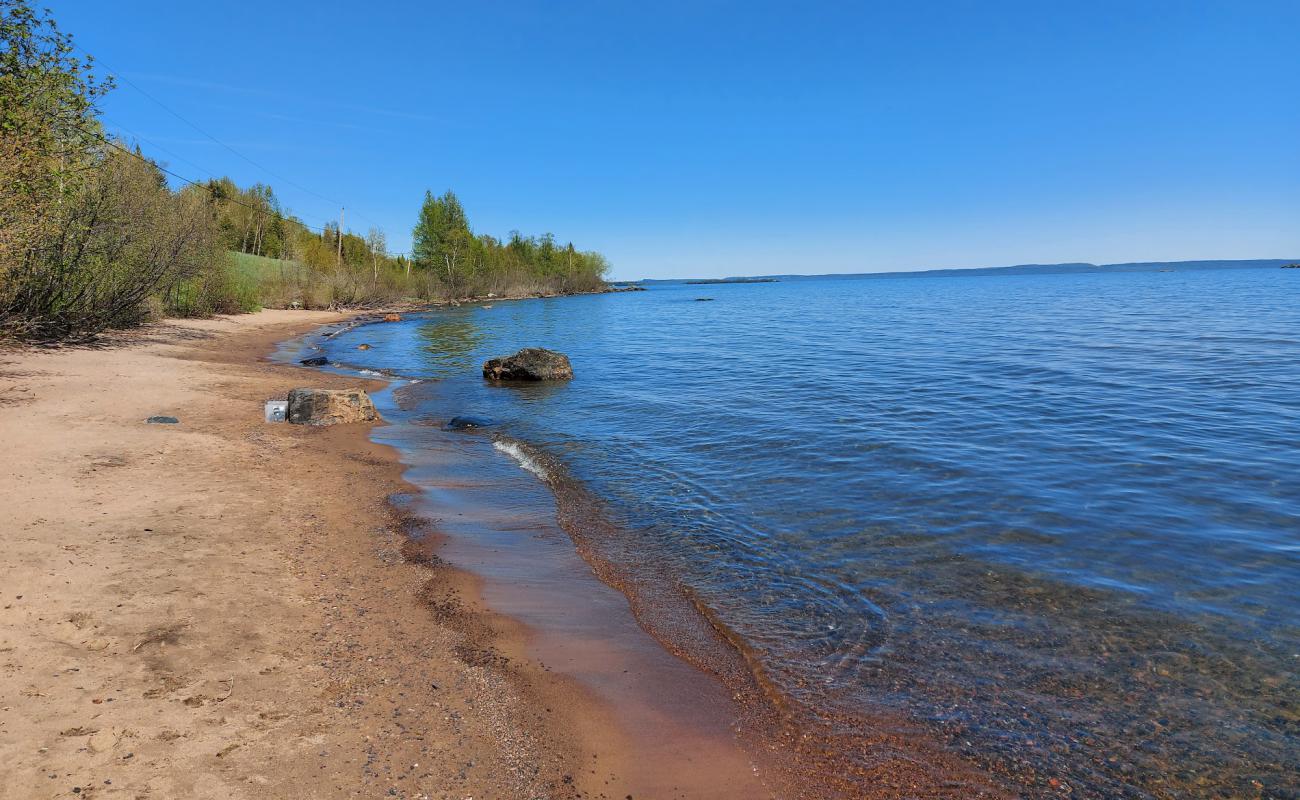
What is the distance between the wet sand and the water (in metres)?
2.19

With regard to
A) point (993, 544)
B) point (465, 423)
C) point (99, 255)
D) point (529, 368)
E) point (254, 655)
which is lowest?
point (993, 544)

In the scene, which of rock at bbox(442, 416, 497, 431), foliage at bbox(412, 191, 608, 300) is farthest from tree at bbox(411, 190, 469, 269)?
rock at bbox(442, 416, 497, 431)

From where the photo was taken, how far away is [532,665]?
17.6ft

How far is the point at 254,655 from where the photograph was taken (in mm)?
4902

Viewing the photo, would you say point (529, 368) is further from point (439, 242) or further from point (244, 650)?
point (439, 242)

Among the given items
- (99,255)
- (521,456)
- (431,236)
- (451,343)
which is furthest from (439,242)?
(521,456)

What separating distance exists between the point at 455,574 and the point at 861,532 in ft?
17.6

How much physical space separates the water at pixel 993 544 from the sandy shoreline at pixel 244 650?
2.28 meters

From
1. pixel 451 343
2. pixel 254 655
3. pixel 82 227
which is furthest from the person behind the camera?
pixel 451 343

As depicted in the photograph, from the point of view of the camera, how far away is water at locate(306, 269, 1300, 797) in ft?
16.2

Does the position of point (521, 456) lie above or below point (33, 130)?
below

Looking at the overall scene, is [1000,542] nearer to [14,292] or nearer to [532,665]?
[532,665]

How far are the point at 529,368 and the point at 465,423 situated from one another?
8448 mm

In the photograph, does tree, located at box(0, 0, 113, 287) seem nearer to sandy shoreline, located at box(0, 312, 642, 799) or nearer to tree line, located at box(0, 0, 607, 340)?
tree line, located at box(0, 0, 607, 340)
